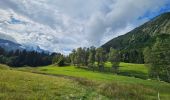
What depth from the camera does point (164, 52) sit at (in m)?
88.6

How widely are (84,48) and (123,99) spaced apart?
140 m

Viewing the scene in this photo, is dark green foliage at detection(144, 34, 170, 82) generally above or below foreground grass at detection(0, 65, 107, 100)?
above

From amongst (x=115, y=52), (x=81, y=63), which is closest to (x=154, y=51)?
(x=115, y=52)

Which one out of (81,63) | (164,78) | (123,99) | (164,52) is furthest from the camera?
(81,63)

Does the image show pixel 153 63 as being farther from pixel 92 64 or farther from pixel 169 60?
pixel 92 64

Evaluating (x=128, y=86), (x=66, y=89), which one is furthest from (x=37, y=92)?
(x=128, y=86)

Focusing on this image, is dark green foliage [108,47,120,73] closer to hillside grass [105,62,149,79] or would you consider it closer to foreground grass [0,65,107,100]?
hillside grass [105,62,149,79]

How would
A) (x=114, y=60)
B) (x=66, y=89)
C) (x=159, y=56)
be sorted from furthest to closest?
(x=114, y=60), (x=159, y=56), (x=66, y=89)

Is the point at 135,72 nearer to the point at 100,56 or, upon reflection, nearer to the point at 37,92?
the point at 100,56

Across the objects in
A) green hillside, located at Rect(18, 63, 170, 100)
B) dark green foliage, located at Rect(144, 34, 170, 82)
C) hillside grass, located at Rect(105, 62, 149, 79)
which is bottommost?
green hillside, located at Rect(18, 63, 170, 100)

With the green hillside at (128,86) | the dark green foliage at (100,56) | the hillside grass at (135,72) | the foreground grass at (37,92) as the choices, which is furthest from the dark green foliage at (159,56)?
the foreground grass at (37,92)

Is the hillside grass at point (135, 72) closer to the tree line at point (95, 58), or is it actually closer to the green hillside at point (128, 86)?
the tree line at point (95, 58)

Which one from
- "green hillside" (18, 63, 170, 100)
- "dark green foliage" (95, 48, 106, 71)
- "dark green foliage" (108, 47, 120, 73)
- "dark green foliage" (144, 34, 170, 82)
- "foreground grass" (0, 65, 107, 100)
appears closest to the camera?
"foreground grass" (0, 65, 107, 100)

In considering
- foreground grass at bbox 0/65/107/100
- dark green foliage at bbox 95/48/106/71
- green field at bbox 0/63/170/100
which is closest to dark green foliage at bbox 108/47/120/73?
dark green foliage at bbox 95/48/106/71
